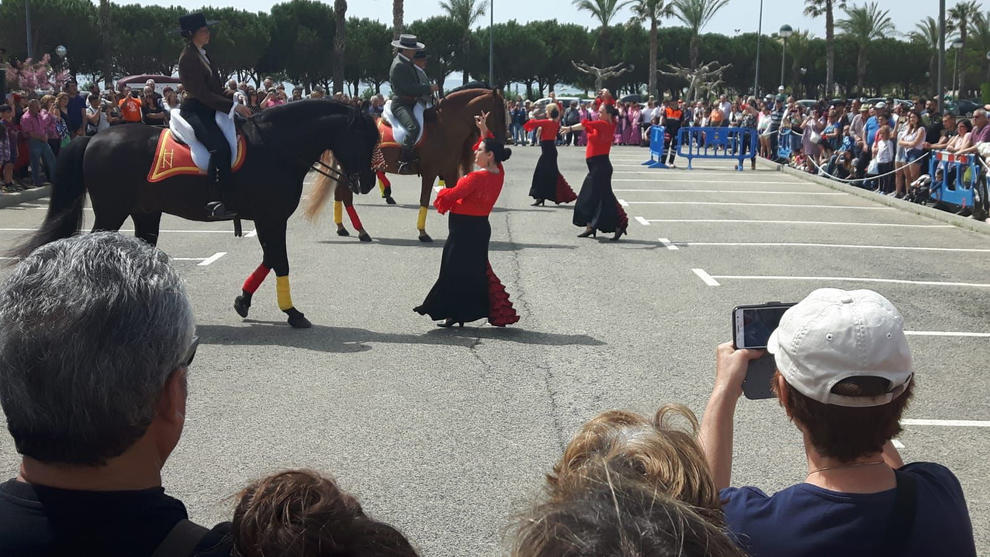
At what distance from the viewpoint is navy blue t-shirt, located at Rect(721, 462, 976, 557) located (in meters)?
2.33

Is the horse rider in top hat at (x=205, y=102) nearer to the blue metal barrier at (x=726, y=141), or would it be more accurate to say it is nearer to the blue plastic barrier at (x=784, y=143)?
the blue metal barrier at (x=726, y=141)

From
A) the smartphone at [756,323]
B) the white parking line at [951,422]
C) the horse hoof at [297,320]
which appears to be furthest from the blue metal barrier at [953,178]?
the smartphone at [756,323]

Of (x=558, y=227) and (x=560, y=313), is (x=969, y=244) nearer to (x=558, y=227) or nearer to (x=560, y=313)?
(x=558, y=227)

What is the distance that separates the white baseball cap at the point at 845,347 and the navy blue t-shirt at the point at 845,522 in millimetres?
229

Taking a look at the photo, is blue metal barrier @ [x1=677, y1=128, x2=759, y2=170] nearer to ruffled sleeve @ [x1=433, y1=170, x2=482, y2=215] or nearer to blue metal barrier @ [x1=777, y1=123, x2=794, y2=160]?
blue metal barrier @ [x1=777, y1=123, x2=794, y2=160]

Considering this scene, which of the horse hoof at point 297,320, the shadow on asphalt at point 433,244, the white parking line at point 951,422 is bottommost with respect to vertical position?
the white parking line at point 951,422

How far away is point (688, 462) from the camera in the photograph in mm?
1889

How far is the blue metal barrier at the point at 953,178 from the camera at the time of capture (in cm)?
1688

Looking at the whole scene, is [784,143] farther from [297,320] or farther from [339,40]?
[297,320]

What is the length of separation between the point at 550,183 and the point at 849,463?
54.3 feet

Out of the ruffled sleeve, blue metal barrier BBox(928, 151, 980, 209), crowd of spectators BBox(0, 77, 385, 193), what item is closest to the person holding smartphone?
the ruffled sleeve

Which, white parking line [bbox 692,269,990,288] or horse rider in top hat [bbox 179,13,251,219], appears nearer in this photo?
horse rider in top hat [bbox 179,13,251,219]

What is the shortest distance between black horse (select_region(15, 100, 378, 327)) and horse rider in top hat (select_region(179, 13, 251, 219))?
0.44 feet

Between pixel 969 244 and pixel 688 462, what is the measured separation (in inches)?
562
